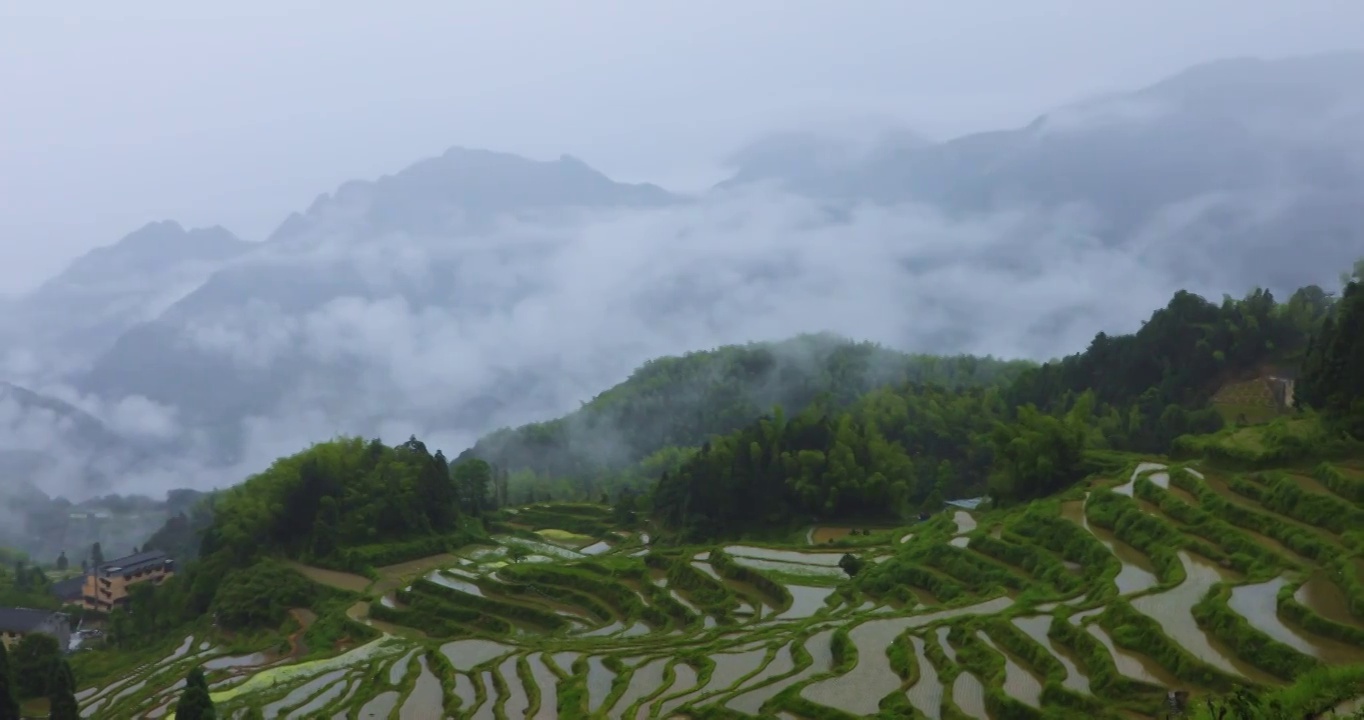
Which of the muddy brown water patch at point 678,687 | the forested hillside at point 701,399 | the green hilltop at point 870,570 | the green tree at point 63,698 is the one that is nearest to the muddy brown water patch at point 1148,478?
the green hilltop at point 870,570

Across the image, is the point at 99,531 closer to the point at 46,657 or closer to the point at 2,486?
the point at 2,486

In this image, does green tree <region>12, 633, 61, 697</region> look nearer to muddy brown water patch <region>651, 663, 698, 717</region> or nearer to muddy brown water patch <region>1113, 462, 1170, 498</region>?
muddy brown water patch <region>651, 663, 698, 717</region>

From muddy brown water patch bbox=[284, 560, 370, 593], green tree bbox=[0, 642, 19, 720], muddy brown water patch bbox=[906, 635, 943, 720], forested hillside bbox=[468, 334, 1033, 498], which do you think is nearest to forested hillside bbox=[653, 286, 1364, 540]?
muddy brown water patch bbox=[284, 560, 370, 593]

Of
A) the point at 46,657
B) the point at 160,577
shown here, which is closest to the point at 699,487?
the point at 46,657

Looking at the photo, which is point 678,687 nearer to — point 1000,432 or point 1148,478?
point 1148,478

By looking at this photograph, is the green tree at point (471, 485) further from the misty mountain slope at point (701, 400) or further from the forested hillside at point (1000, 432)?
the misty mountain slope at point (701, 400)

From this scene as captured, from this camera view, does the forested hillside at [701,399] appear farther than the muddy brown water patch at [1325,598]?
Yes
